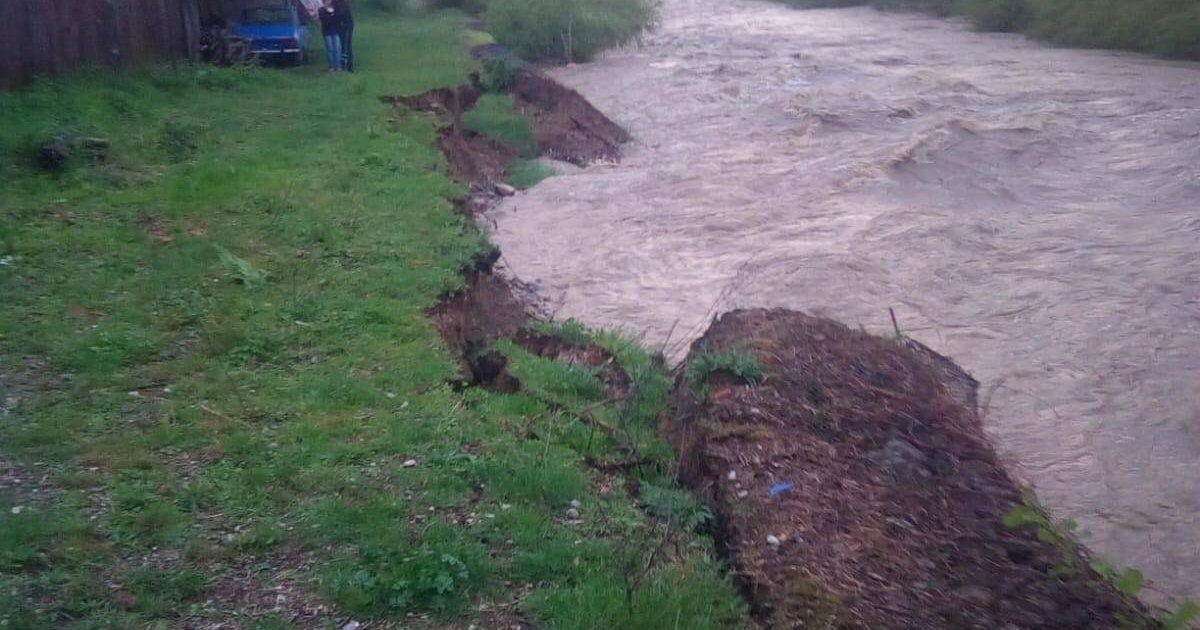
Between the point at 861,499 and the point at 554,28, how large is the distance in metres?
24.3

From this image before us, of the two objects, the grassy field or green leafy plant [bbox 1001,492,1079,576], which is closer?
green leafy plant [bbox 1001,492,1079,576]

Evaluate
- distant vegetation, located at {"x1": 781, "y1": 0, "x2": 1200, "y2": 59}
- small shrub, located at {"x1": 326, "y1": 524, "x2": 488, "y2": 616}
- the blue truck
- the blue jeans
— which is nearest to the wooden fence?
the blue truck

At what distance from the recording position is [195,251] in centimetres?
964

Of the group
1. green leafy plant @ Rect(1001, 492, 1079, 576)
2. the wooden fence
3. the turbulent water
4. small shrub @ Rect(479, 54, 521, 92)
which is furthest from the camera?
small shrub @ Rect(479, 54, 521, 92)

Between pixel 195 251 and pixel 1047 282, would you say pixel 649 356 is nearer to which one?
pixel 195 251

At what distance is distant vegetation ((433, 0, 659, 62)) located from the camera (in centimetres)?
2903

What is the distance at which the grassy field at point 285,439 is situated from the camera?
4977mm

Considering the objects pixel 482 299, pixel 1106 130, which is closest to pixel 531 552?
pixel 482 299

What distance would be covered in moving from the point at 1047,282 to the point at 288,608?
1060 centimetres

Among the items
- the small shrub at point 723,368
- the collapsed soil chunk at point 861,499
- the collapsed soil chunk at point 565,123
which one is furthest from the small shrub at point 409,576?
the collapsed soil chunk at point 565,123

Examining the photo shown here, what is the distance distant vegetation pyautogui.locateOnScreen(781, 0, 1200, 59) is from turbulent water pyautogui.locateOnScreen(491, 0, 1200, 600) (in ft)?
2.67

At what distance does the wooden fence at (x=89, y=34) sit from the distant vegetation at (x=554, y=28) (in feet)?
36.2

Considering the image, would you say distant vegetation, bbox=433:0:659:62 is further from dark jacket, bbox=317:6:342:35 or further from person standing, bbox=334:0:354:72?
dark jacket, bbox=317:6:342:35

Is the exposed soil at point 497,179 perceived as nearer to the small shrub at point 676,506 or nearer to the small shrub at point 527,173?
the small shrub at point 527,173
